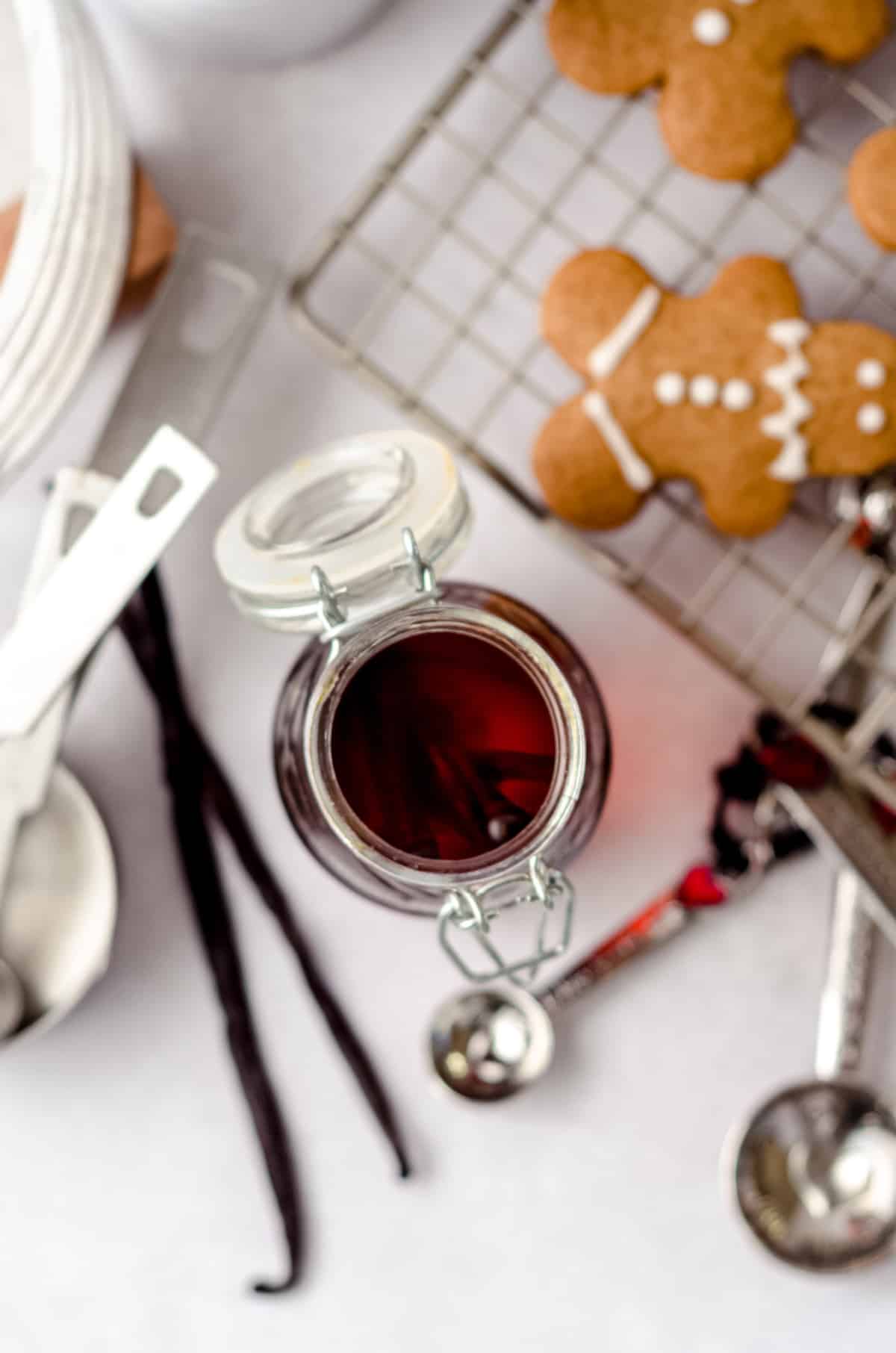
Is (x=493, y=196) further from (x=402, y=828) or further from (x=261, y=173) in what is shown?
(x=402, y=828)

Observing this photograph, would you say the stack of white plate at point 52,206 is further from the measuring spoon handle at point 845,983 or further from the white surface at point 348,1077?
the measuring spoon handle at point 845,983

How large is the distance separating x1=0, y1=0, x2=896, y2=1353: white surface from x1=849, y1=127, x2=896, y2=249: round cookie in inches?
9.6

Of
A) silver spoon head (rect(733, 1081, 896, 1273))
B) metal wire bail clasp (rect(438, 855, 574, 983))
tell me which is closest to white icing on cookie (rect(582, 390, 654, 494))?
metal wire bail clasp (rect(438, 855, 574, 983))

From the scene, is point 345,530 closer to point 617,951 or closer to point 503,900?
point 503,900

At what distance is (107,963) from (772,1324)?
0.46m

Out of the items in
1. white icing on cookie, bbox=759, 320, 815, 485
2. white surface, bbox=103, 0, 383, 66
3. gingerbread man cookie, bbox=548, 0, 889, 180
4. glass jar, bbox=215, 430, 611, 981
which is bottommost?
glass jar, bbox=215, 430, 611, 981

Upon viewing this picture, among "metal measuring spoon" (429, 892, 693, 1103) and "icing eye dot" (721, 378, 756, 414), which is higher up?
"icing eye dot" (721, 378, 756, 414)

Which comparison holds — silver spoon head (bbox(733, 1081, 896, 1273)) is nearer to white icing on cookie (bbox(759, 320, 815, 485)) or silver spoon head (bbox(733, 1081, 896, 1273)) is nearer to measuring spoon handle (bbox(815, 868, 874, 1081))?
measuring spoon handle (bbox(815, 868, 874, 1081))

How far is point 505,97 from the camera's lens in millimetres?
733

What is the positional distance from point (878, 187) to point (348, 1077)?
583 mm

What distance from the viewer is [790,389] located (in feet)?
2.15

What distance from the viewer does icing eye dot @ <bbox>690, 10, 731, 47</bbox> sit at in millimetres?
639

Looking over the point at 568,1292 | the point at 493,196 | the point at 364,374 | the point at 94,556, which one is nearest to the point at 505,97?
the point at 493,196

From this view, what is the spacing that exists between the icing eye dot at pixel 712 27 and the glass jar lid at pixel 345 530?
26 cm
